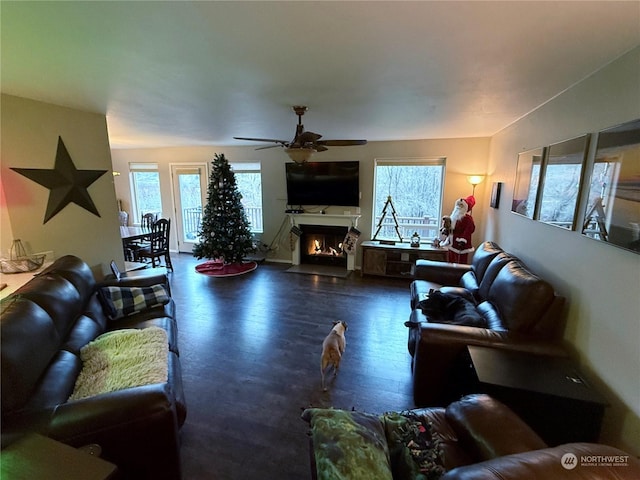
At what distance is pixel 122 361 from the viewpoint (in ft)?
6.16

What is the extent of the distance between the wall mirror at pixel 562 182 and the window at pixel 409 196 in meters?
2.61

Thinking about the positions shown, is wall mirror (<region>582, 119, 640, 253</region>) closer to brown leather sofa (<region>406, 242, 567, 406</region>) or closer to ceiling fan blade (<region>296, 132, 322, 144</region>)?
brown leather sofa (<region>406, 242, 567, 406</region>)

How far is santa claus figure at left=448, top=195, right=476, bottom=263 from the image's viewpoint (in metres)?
4.30

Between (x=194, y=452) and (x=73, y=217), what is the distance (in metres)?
2.56

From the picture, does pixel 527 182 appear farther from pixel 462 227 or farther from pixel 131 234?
pixel 131 234

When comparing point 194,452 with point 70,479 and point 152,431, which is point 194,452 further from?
point 70,479

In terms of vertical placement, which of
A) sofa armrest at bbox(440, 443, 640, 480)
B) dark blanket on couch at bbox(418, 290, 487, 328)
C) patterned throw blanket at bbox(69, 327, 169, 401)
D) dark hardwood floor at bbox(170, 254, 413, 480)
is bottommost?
dark hardwood floor at bbox(170, 254, 413, 480)

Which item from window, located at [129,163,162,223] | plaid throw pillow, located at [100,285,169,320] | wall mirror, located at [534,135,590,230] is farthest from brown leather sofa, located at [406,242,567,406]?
window, located at [129,163,162,223]

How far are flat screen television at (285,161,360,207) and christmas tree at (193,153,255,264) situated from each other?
3.68ft

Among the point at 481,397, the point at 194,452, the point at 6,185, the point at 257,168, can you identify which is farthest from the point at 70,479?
the point at 257,168

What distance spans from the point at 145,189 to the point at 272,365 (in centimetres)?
603

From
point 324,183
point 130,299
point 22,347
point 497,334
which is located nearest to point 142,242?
point 130,299

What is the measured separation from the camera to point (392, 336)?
3.22m

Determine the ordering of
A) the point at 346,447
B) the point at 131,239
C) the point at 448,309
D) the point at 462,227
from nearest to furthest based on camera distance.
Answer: the point at 346,447 → the point at 448,309 → the point at 462,227 → the point at 131,239
